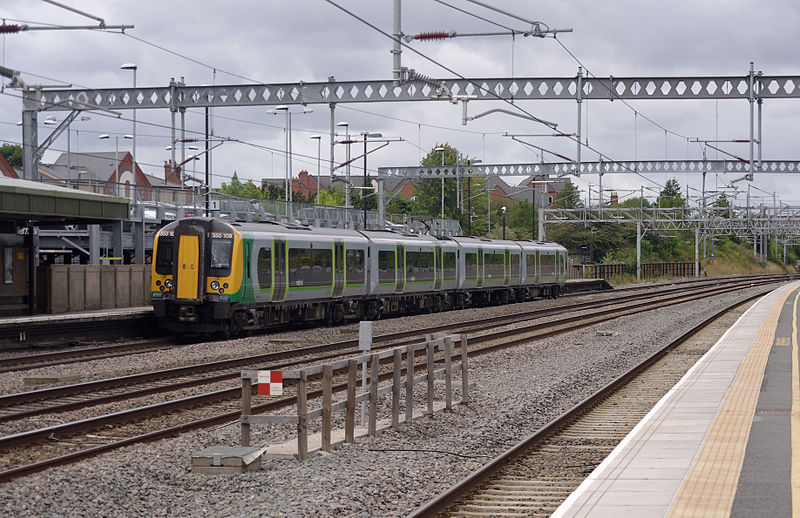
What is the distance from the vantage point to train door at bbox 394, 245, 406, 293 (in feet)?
119

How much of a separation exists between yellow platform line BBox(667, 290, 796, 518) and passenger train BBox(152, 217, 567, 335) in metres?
13.5

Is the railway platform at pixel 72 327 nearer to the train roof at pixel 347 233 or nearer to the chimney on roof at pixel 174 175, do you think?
the train roof at pixel 347 233

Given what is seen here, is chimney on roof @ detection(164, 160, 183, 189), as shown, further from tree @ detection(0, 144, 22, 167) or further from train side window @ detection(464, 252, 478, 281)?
tree @ detection(0, 144, 22, 167)

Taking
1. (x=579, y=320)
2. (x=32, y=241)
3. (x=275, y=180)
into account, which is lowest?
(x=579, y=320)

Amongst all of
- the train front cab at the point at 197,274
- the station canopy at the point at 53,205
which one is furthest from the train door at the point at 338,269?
the station canopy at the point at 53,205

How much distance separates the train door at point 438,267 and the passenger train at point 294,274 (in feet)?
0.13

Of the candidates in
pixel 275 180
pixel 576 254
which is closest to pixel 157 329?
pixel 576 254

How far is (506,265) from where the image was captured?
156ft

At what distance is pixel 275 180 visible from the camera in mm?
165375

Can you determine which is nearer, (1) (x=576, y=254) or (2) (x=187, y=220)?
(2) (x=187, y=220)

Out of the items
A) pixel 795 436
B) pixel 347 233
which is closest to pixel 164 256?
pixel 347 233

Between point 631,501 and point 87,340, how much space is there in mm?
20235

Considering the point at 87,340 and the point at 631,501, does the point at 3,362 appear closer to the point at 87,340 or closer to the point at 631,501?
the point at 87,340

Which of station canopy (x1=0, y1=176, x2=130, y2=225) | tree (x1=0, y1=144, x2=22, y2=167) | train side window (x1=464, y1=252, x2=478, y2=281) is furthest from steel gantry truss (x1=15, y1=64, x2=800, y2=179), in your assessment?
tree (x1=0, y1=144, x2=22, y2=167)
